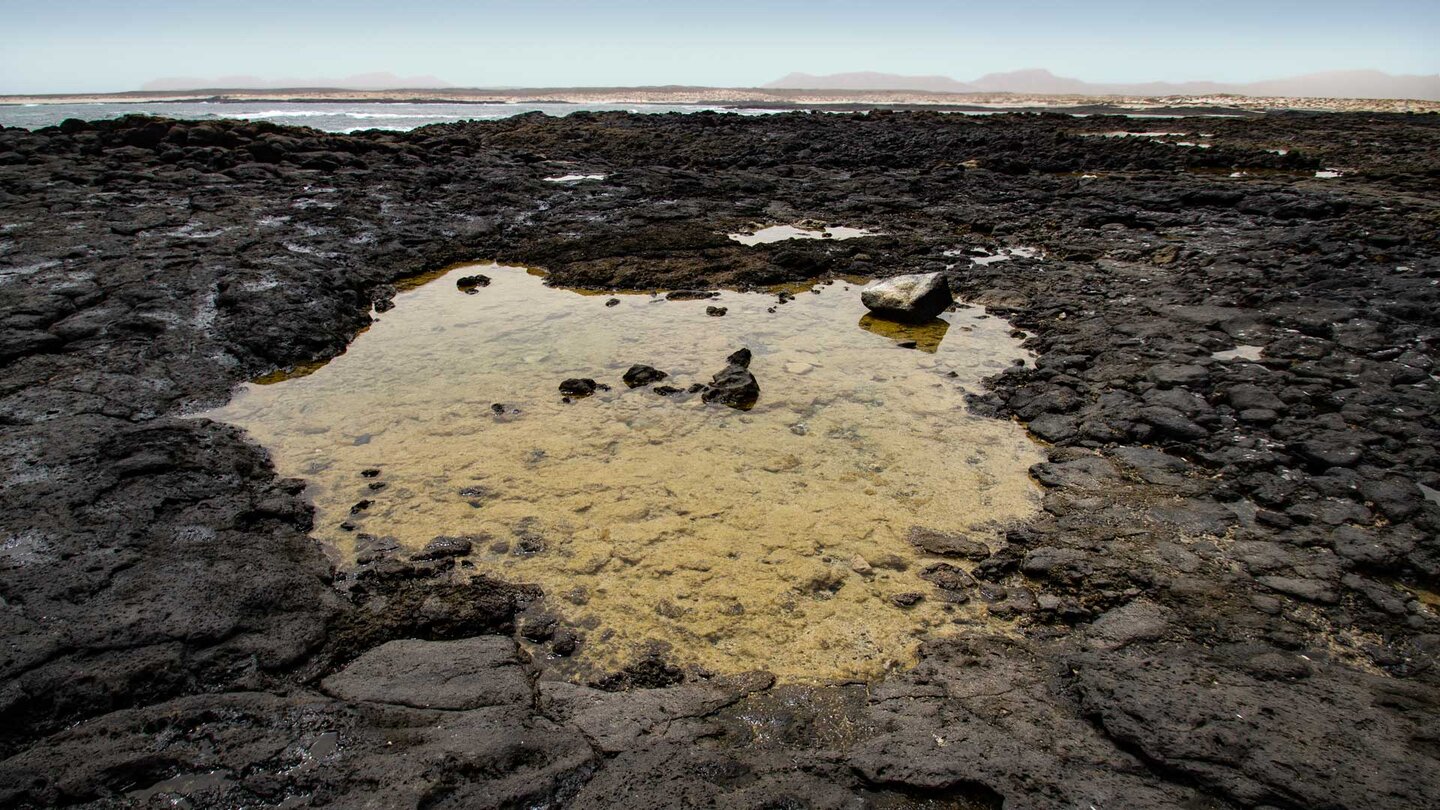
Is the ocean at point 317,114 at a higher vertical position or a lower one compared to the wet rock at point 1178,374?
higher

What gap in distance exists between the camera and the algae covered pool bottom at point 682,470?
163 inches

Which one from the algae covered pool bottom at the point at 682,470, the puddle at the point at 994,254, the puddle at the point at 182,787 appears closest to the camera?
the puddle at the point at 182,787

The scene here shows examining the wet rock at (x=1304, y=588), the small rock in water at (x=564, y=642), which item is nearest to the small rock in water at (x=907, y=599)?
A: the small rock in water at (x=564, y=642)

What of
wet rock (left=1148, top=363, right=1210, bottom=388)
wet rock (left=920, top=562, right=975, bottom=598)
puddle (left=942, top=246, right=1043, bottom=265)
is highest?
puddle (left=942, top=246, right=1043, bottom=265)

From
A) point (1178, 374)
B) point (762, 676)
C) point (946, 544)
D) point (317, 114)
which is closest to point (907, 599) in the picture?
point (946, 544)

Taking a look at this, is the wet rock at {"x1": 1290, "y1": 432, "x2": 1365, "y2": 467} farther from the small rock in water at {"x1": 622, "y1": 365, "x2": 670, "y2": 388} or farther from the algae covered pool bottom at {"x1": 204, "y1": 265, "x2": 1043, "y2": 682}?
the small rock in water at {"x1": 622, "y1": 365, "x2": 670, "y2": 388}

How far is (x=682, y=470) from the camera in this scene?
567 cm

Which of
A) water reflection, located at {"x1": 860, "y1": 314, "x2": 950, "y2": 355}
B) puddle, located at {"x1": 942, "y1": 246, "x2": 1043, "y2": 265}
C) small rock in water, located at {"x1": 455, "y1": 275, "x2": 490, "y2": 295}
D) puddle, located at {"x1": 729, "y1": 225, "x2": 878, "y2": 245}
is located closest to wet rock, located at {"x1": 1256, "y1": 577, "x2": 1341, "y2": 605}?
water reflection, located at {"x1": 860, "y1": 314, "x2": 950, "y2": 355}

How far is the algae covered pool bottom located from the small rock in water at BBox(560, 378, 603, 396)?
178mm

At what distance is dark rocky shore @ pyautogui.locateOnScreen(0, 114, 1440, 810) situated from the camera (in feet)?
8.91

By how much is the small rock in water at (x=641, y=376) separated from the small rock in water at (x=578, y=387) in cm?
36

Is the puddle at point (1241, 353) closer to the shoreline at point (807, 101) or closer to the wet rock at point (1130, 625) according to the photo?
the wet rock at point (1130, 625)

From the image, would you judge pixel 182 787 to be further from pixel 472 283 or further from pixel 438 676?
pixel 472 283

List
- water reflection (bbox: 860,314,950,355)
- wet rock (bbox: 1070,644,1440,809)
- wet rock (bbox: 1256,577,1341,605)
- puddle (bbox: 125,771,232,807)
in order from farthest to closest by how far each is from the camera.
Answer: water reflection (bbox: 860,314,950,355) → wet rock (bbox: 1256,577,1341,605) → wet rock (bbox: 1070,644,1440,809) → puddle (bbox: 125,771,232,807)
